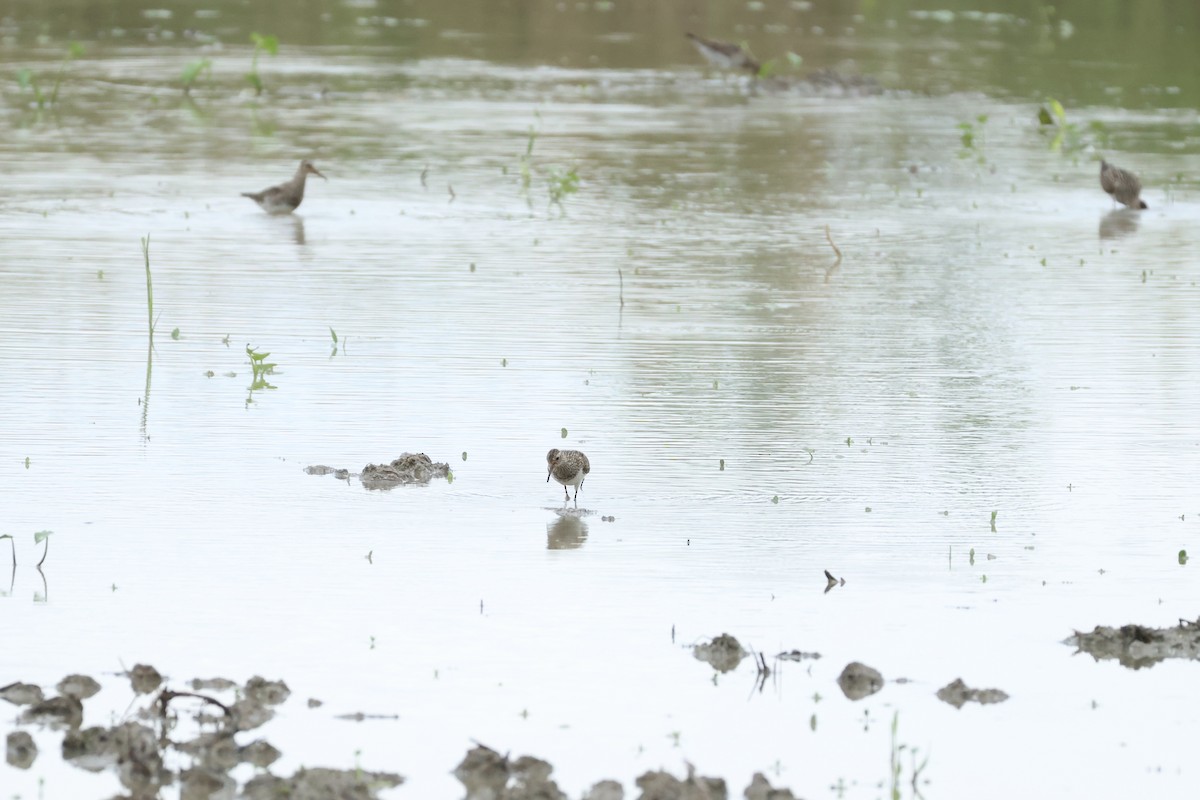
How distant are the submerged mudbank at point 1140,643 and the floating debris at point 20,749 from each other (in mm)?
3880

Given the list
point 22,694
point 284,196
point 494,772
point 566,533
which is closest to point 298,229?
point 284,196

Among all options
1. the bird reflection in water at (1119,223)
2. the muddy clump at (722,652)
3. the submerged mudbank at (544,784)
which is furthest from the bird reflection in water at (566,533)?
the bird reflection in water at (1119,223)

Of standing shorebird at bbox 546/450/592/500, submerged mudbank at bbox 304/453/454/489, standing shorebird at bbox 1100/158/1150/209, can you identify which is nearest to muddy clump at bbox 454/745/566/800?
standing shorebird at bbox 546/450/592/500

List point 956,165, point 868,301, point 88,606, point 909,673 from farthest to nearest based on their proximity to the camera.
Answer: point 956,165 → point 868,301 → point 88,606 → point 909,673

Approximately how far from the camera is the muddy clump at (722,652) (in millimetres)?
7593

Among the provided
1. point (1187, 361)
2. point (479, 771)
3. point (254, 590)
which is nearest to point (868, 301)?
point (1187, 361)

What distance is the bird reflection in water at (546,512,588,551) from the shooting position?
360 inches

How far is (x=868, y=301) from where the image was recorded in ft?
51.8

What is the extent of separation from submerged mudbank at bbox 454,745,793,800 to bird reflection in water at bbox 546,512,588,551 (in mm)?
2543

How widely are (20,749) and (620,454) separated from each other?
4.76 m

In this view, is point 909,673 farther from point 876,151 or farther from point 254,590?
point 876,151

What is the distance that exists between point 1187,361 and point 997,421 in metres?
2.47

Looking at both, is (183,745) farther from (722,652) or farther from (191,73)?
(191,73)

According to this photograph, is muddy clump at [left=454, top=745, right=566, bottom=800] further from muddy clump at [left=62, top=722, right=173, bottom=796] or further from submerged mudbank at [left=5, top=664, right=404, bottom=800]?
muddy clump at [left=62, top=722, right=173, bottom=796]
